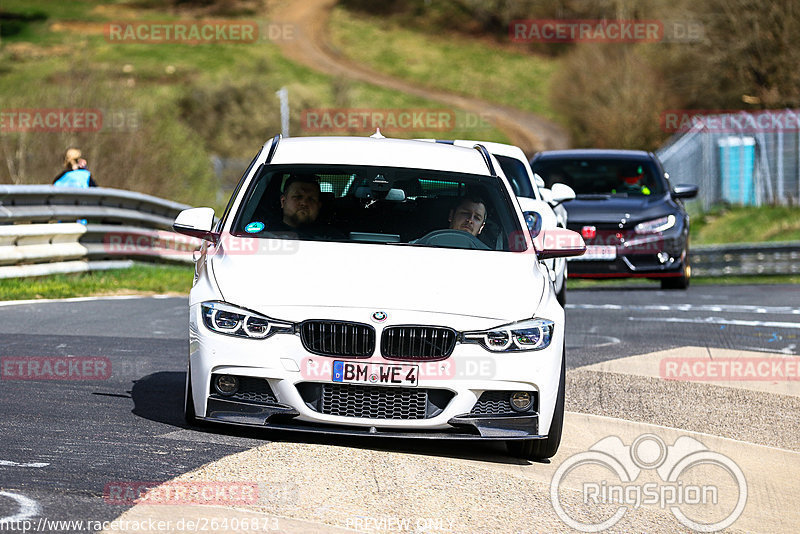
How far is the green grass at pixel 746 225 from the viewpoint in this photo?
27872 mm

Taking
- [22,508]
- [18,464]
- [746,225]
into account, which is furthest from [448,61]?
[22,508]

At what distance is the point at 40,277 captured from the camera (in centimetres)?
1559

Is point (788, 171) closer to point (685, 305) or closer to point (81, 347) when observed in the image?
point (685, 305)

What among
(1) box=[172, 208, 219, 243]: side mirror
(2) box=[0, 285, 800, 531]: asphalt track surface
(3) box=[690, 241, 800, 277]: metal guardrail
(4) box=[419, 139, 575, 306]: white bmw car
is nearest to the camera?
(2) box=[0, 285, 800, 531]: asphalt track surface

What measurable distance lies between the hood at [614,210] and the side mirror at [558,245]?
9367 millimetres

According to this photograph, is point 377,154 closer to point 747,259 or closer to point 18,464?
point 18,464

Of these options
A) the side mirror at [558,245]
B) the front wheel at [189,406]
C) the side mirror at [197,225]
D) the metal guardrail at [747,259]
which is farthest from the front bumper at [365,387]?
the metal guardrail at [747,259]

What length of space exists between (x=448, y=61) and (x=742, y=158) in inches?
2363

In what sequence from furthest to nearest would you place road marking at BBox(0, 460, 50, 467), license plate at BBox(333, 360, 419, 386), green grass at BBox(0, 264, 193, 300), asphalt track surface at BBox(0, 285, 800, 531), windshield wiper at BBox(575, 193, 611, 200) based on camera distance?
windshield wiper at BBox(575, 193, 611, 200), green grass at BBox(0, 264, 193, 300), license plate at BBox(333, 360, 419, 386), road marking at BBox(0, 460, 50, 467), asphalt track surface at BBox(0, 285, 800, 531)

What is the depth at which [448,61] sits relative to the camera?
91.6 meters

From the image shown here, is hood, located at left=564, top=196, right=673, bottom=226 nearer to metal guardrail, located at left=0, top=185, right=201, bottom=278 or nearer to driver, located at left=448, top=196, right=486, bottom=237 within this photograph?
metal guardrail, located at left=0, top=185, right=201, bottom=278

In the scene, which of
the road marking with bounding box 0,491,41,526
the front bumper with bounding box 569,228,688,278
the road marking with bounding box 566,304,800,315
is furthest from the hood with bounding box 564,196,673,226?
the road marking with bounding box 0,491,41,526

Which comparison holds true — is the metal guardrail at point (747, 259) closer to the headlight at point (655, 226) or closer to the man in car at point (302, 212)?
the headlight at point (655, 226)

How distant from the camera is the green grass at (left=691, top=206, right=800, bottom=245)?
2787cm
